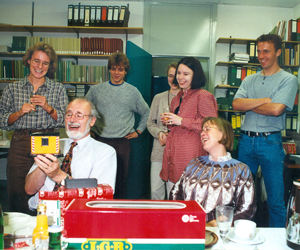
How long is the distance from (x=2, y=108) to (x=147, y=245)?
2074mm

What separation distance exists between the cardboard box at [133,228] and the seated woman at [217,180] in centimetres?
Answer: 71

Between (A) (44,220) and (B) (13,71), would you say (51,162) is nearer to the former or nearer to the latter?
(A) (44,220)

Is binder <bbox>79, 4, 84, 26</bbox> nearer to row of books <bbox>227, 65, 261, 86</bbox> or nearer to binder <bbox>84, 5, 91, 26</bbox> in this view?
binder <bbox>84, 5, 91, 26</bbox>

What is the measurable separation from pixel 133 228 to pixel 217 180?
3.02 feet

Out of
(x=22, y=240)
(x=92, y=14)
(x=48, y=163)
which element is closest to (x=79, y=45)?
(x=92, y=14)

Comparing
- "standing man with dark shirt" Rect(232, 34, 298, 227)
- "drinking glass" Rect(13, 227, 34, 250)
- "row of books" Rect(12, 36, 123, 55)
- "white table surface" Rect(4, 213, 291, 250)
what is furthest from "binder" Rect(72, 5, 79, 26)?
"drinking glass" Rect(13, 227, 34, 250)

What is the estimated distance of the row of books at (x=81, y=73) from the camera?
414 cm

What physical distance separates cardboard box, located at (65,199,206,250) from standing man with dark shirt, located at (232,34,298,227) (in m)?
1.61

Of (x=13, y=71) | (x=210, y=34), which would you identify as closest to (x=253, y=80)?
(x=210, y=34)

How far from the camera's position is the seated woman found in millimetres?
1473

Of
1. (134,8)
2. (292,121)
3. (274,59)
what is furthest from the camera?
(134,8)

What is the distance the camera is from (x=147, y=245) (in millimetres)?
726

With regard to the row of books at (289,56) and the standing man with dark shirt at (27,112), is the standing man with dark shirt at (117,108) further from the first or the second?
the row of books at (289,56)

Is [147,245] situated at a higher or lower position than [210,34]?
lower
